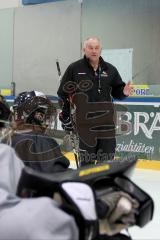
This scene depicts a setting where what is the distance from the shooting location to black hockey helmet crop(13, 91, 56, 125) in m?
1.90

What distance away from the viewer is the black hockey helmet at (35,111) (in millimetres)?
1901

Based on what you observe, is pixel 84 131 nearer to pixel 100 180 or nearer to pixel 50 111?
pixel 50 111

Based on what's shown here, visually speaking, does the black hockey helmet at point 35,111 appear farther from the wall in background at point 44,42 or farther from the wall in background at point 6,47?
the wall in background at point 6,47

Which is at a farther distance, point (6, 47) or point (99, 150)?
point (6, 47)

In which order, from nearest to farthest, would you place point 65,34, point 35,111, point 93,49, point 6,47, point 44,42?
1. point 35,111
2. point 93,49
3. point 65,34
4. point 44,42
5. point 6,47

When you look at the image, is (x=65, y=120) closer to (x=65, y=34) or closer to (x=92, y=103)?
(x=92, y=103)

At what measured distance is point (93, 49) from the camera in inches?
133

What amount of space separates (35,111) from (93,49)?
1602 mm

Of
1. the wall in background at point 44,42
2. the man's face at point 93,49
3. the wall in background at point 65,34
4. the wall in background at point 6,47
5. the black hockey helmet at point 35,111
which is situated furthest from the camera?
the wall in background at point 6,47

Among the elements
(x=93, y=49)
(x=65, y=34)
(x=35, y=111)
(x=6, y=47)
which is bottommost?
(x=35, y=111)

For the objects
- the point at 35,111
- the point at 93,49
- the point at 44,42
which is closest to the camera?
the point at 35,111

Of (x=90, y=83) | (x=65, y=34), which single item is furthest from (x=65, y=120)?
(x=65, y=34)

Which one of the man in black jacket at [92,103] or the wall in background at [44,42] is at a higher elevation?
the wall in background at [44,42]

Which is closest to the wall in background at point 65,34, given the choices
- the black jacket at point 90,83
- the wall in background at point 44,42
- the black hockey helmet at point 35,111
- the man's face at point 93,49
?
the wall in background at point 44,42
